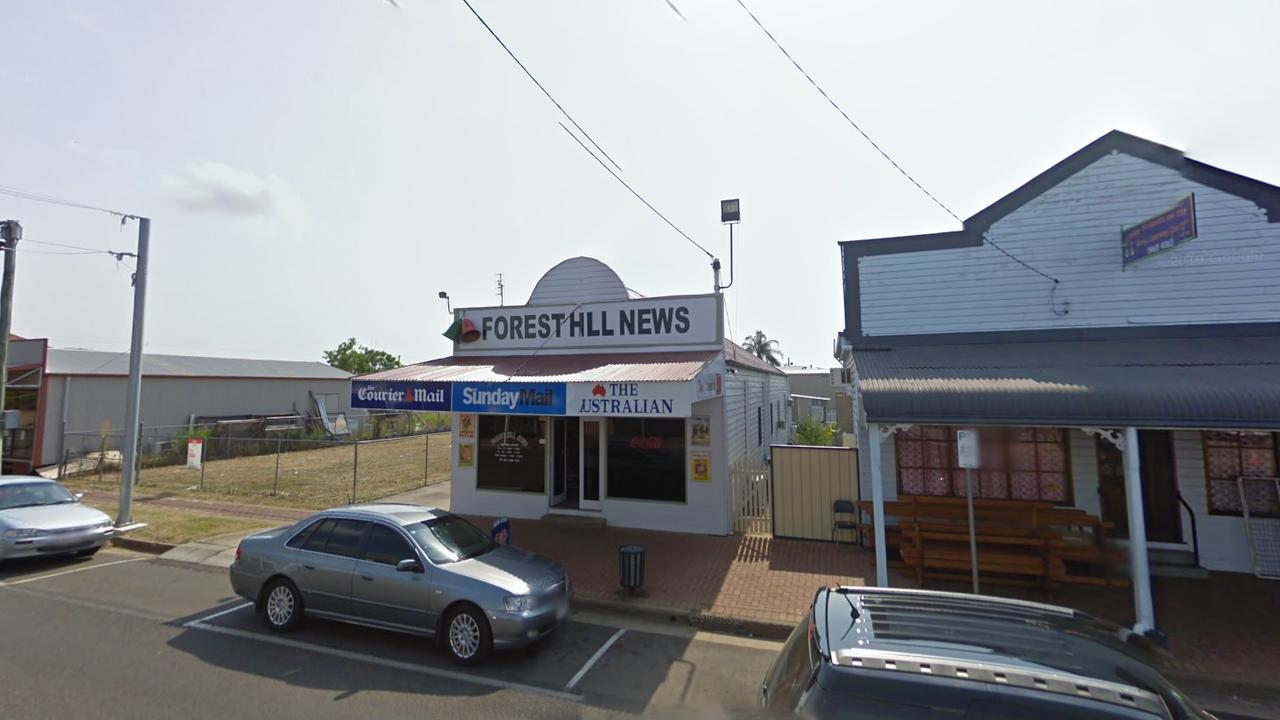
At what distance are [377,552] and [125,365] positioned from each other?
91.2 ft

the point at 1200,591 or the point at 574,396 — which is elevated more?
the point at 574,396

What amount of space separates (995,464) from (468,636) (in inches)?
348

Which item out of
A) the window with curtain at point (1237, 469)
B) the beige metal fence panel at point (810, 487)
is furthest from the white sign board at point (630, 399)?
the window with curtain at point (1237, 469)

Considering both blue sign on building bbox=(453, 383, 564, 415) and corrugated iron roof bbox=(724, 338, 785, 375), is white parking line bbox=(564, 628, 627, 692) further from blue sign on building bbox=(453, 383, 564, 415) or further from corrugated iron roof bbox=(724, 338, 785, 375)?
corrugated iron roof bbox=(724, 338, 785, 375)

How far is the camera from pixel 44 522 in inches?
384

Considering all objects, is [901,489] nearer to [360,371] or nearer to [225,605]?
[225,605]

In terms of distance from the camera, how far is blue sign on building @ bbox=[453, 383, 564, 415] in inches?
367

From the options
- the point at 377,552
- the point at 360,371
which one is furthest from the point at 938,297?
the point at 360,371

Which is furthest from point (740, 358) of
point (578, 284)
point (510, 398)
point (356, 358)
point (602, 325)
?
point (356, 358)

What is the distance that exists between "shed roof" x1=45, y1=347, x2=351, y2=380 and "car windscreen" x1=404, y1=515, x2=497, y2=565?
941 inches

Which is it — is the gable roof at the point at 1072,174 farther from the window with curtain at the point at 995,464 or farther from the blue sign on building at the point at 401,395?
the blue sign on building at the point at 401,395

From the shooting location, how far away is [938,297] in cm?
1045

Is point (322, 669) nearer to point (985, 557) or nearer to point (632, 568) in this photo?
point (632, 568)

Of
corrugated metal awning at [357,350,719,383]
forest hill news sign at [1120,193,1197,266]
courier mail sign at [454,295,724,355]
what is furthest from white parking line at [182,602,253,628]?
forest hill news sign at [1120,193,1197,266]
